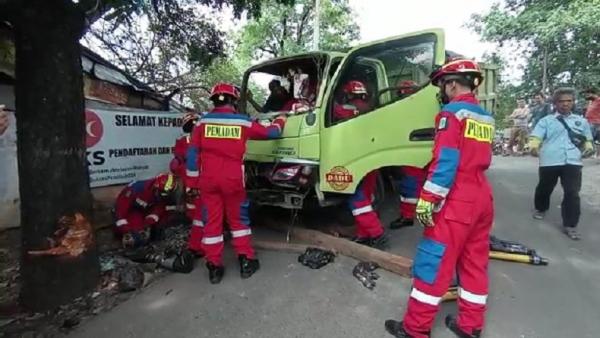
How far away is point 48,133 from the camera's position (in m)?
3.81

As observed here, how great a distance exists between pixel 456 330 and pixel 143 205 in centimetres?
396

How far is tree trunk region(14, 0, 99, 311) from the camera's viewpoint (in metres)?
3.74

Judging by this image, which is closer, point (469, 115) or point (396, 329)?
point (469, 115)

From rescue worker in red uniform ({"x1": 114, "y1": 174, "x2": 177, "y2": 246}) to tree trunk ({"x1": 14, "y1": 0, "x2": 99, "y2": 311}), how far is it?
1449mm

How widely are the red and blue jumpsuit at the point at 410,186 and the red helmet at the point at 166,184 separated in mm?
2749

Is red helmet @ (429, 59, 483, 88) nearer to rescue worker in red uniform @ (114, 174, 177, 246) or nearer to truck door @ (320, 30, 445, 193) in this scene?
truck door @ (320, 30, 445, 193)

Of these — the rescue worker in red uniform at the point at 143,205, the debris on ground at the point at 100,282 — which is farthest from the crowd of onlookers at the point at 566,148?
the rescue worker in red uniform at the point at 143,205

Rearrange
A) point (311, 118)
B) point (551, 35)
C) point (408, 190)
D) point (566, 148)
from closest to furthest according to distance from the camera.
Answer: point (311, 118)
point (566, 148)
point (408, 190)
point (551, 35)

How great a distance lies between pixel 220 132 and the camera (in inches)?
170

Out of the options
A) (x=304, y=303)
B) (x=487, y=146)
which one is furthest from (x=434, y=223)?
(x=304, y=303)

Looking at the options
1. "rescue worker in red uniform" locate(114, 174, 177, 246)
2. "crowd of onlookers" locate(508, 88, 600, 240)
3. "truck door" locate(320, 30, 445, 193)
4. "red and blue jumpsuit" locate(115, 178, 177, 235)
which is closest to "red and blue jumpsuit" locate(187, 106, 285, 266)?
"truck door" locate(320, 30, 445, 193)

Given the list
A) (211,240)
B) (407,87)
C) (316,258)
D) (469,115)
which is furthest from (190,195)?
(469,115)

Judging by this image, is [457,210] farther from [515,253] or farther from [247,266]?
[247,266]

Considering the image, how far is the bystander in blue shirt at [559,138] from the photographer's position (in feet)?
16.9
